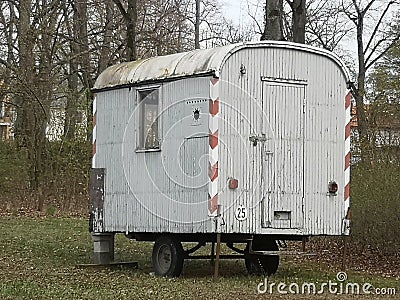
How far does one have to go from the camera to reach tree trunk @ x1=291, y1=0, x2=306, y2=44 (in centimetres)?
2453

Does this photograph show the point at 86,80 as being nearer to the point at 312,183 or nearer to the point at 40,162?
the point at 40,162

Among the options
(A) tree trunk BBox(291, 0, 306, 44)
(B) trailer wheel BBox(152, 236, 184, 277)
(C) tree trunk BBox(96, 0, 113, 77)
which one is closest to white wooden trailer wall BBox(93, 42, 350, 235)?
(B) trailer wheel BBox(152, 236, 184, 277)

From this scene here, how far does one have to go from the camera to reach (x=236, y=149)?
13883 mm

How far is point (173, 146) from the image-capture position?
47.7ft

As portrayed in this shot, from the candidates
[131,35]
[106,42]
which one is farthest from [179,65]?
[106,42]

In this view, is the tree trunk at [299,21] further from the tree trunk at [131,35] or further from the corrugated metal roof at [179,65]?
the corrugated metal roof at [179,65]

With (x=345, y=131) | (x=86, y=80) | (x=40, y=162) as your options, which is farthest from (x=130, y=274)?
(x=86, y=80)

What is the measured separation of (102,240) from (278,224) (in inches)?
140

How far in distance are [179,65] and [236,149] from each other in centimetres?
163

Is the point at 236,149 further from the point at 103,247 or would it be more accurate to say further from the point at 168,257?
the point at 103,247

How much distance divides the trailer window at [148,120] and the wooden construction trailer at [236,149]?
0.06ft

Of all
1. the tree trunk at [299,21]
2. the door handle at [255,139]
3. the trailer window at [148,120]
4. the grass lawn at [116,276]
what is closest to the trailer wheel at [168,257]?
the grass lawn at [116,276]

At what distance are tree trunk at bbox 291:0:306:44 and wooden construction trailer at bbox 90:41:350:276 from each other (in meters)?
9.72

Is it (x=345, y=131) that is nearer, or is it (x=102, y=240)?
(x=345, y=131)
